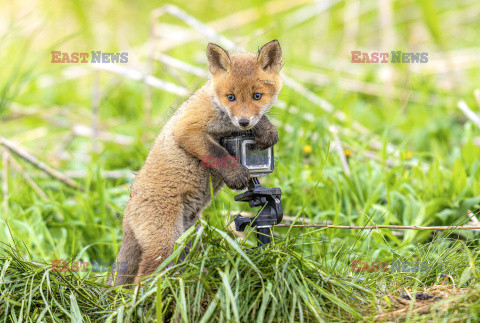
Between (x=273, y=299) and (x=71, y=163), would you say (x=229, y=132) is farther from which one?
(x=71, y=163)

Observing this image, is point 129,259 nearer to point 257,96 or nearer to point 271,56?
point 257,96

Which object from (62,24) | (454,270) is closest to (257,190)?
(454,270)

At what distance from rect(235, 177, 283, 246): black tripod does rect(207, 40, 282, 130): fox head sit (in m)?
0.41

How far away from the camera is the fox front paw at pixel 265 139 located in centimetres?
323

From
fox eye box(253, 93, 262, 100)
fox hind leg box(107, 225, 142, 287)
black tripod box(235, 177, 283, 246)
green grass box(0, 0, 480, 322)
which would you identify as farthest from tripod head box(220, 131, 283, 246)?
fox hind leg box(107, 225, 142, 287)

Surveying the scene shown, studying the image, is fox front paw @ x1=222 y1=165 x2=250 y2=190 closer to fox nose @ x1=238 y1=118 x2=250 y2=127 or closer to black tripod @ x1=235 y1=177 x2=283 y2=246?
black tripod @ x1=235 y1=177 x2=283 y2=246

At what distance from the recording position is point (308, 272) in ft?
9.53

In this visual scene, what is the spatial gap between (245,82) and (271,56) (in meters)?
0.31

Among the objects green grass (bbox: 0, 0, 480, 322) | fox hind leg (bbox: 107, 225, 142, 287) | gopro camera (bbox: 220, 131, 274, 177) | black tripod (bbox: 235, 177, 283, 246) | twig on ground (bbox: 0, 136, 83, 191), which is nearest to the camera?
green grass (bbox: 0, 0, 480, 322)

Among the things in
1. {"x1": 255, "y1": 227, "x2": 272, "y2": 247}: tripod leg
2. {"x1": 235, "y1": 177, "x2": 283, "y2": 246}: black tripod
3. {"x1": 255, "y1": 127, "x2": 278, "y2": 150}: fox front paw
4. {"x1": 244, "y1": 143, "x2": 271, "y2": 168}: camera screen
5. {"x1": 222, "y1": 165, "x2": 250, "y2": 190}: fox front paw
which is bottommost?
{"x1": 255, "y1": 227, "x2": 272, "y2": 247}: tripod leg

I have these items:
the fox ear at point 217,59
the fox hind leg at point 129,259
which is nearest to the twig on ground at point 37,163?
the fox hind leg at point 129,259

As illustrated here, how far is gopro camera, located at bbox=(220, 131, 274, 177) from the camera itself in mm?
3254

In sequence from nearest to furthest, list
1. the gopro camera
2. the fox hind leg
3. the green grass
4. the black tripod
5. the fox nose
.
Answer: the green grass, the fox nose, the black tripod, the gopro camera, the fox hind leg

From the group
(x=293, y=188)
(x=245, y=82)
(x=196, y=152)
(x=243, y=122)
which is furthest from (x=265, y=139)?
(x=293, y=188)
